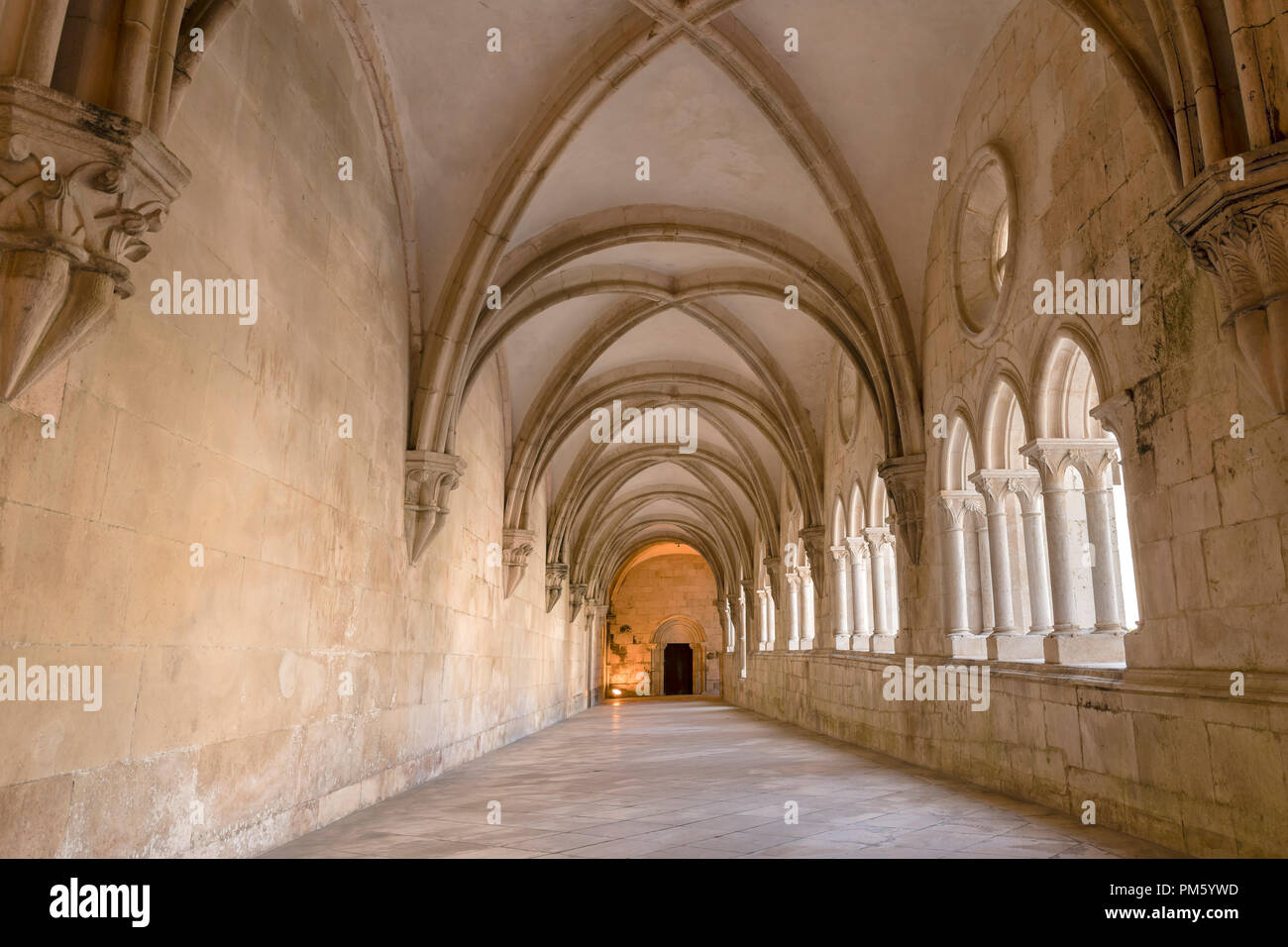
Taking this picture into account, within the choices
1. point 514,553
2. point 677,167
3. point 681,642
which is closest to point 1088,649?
point 677,167

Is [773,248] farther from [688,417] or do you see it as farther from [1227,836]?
[688,417]

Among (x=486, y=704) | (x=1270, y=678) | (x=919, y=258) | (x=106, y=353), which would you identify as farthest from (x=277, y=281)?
(x=486, y=704)

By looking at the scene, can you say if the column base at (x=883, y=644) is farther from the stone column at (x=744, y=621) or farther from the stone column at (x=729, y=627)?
the stone column at (x=729, y=627)

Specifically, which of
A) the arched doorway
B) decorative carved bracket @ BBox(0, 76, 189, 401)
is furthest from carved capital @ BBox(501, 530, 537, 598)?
the arched doorway

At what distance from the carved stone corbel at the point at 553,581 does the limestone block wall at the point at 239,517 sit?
8.29 meters

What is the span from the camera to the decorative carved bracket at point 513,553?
37.7 feet

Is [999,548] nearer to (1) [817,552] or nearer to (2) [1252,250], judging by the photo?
(2) [1252,250]

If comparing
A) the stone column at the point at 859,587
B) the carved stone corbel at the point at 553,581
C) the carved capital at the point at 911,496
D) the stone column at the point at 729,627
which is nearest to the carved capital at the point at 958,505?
the carved capital at the point at 911,496

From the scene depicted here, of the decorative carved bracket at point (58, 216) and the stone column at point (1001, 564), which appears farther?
the stone column at point (1001, 564)

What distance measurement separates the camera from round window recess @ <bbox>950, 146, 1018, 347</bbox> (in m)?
6.49

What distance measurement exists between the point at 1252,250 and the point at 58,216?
4203 mm

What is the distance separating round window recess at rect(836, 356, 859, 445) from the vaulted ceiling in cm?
51

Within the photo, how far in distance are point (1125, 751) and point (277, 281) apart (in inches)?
200

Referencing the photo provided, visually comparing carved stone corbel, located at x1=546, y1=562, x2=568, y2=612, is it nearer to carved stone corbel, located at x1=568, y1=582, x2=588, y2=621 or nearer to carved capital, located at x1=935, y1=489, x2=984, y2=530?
carved stone corbel, located at x1=568, y1=582, x2=588, y2=621
